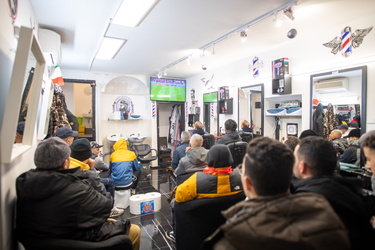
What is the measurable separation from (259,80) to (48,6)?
3614mm

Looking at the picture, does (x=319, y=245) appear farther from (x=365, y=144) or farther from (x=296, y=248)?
(x=365, y=144)

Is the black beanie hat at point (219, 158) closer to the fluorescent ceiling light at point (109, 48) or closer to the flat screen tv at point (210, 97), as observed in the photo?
the fluorescent ceiling light at point (109, 48)

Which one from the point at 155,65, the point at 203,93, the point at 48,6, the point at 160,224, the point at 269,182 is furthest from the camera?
the point at 203,93

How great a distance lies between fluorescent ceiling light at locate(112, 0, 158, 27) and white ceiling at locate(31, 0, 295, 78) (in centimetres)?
7

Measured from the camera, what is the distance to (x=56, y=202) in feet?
4.46

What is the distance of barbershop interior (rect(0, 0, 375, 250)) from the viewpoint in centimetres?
149

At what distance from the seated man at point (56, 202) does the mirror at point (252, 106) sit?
3691mm

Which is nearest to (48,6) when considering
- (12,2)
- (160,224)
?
(12,2)

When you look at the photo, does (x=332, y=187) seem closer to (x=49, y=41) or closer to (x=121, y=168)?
(x=121, y=168)

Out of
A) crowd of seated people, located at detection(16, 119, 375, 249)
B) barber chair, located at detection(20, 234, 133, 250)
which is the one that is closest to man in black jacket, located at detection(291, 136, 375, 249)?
crowd of seated people, located at detection(16, 119, 375, 249)

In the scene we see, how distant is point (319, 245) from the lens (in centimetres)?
75

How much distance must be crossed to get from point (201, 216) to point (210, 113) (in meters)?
4.43

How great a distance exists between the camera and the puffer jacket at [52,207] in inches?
52.7

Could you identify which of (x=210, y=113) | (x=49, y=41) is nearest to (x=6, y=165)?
(x=49, y=41)
